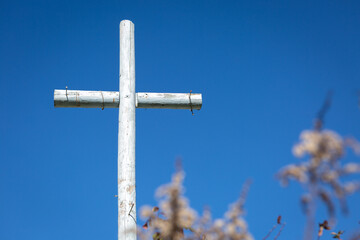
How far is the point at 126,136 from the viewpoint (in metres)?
5.20

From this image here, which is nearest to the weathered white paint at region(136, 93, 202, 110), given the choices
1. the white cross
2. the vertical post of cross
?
the white cross

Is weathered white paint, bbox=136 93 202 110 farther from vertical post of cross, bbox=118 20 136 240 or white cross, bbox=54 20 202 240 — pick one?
vertical post of cross, bbox=118 20 136 240

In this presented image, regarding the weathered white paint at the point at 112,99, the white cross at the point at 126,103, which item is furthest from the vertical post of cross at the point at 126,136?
the weathered white paint at the point at 112,99

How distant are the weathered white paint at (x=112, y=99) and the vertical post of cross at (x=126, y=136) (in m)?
0.13

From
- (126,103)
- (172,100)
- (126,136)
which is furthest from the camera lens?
(172,100)

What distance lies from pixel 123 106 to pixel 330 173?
15.0 ft

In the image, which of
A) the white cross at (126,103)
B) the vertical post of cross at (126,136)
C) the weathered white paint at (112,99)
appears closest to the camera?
the vertical post of cross at (126,136)

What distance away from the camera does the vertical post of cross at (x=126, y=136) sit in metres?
4.75

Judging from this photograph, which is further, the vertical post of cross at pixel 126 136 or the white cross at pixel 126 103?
the white cross at pixel 126 103

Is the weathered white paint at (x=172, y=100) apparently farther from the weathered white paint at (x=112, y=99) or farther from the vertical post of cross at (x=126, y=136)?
the vertical post of cross at (x=126, y=136)

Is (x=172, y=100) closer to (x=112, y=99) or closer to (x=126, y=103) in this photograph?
(x=126, y=103)

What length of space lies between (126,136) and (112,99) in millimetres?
571

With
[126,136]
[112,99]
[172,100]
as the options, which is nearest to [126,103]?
[112,99]

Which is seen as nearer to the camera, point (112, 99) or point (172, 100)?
point (112, 99)
